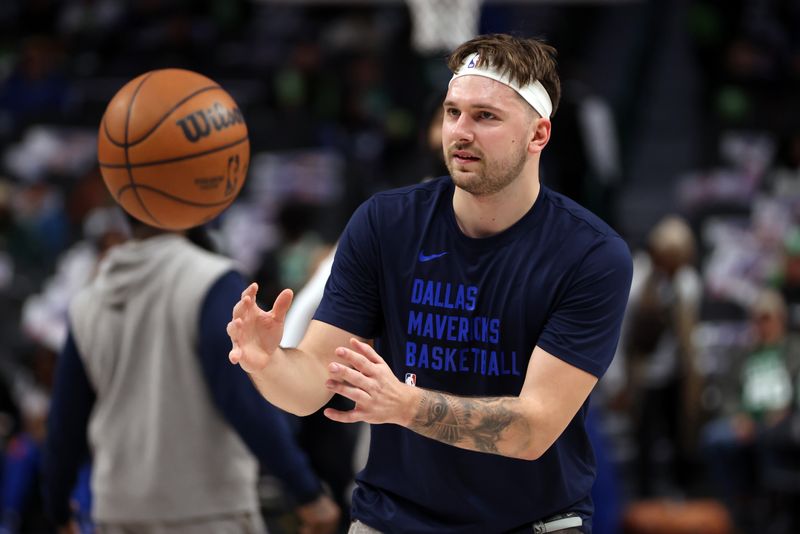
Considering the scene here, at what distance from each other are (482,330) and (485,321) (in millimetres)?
27

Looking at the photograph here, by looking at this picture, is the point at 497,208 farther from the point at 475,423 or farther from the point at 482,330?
the point at 475,423

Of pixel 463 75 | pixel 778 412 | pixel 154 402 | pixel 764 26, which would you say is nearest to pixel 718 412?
pixel 778 412

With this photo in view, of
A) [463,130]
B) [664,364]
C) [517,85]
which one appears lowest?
[664,364]

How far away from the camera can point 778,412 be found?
1059cm

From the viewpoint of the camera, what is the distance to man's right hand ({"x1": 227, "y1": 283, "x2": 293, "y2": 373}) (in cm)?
343

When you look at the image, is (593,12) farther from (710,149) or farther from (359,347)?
(359,347)

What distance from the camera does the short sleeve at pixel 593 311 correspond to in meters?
3.53

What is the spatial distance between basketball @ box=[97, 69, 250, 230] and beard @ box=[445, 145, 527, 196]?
4.08ft

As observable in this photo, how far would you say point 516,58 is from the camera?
11.9ft

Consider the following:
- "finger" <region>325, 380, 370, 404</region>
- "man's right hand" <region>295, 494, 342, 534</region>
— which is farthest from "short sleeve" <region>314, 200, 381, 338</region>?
"man's right hand" <region>295, 494, 342, 534</region>

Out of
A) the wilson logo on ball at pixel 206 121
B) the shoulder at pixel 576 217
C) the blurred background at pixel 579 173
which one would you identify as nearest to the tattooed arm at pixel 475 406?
the shoulder at pixel 576 217

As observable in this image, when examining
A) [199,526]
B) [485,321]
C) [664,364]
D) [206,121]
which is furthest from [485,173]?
[664,364]

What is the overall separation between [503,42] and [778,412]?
7716 millimetres

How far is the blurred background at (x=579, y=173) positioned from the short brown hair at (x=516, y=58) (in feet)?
11.1
